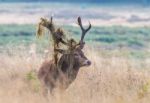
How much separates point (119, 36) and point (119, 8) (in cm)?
1839

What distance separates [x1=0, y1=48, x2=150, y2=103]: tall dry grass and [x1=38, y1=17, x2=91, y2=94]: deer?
0.49 feet

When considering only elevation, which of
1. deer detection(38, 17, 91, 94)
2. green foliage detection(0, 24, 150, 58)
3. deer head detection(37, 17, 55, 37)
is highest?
deer head detection(37, 17, 55, 37)

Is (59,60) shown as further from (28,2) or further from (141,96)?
(28,2)

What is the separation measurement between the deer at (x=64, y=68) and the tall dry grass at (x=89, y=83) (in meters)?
0.15

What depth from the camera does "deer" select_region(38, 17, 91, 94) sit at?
40.0ft

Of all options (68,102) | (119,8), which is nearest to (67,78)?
(68,102)

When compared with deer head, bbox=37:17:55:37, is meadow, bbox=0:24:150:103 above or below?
below

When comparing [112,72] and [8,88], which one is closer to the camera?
[8,88]

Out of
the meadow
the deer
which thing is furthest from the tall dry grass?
the deer

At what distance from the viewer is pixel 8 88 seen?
40.3 ft

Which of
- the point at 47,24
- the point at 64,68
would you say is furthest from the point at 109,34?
the point at 64,68

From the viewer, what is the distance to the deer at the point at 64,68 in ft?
40.0

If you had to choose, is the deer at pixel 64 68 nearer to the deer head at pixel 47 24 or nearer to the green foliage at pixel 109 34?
the deer head at pixel 47 24

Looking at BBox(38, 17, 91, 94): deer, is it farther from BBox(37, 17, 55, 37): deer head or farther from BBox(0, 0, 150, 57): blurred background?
BBox(0, 0, 150, 57): blurred background
